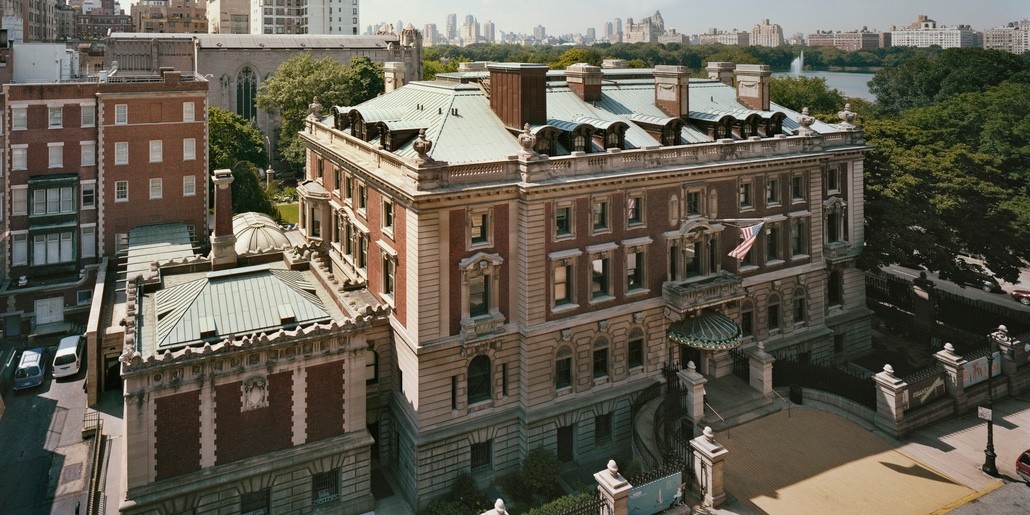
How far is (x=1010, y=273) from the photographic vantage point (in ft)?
162

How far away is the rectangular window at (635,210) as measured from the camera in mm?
35469

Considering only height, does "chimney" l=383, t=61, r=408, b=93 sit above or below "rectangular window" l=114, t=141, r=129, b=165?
above

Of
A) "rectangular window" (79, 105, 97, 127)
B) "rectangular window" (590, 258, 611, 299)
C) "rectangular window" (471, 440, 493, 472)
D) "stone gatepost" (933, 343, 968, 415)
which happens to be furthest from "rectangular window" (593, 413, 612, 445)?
"rectangular window" (79, 105, 97, 127)

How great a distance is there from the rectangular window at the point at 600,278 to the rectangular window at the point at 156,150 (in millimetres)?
40284

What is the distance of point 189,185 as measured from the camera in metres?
58.3

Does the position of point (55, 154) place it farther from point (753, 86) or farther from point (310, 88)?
point (753, 86)

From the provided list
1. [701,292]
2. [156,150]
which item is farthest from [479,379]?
[156,150]

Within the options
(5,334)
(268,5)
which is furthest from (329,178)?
(268,5)

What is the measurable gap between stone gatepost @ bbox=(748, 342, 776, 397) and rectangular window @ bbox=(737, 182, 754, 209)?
26.9 feet

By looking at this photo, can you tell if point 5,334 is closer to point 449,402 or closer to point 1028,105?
point 449,402

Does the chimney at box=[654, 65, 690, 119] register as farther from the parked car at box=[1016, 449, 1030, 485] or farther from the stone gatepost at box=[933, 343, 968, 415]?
the parked car at box=[1016, 449, 1030, 485]

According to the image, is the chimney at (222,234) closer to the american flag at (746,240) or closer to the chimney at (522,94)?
the chimney at (522,94)

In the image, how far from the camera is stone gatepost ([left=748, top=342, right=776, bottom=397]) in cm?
3666

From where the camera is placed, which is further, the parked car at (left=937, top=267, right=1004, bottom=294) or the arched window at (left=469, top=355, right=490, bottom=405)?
the parked car at (left=937, top=267, right=1004, bottom=294)
